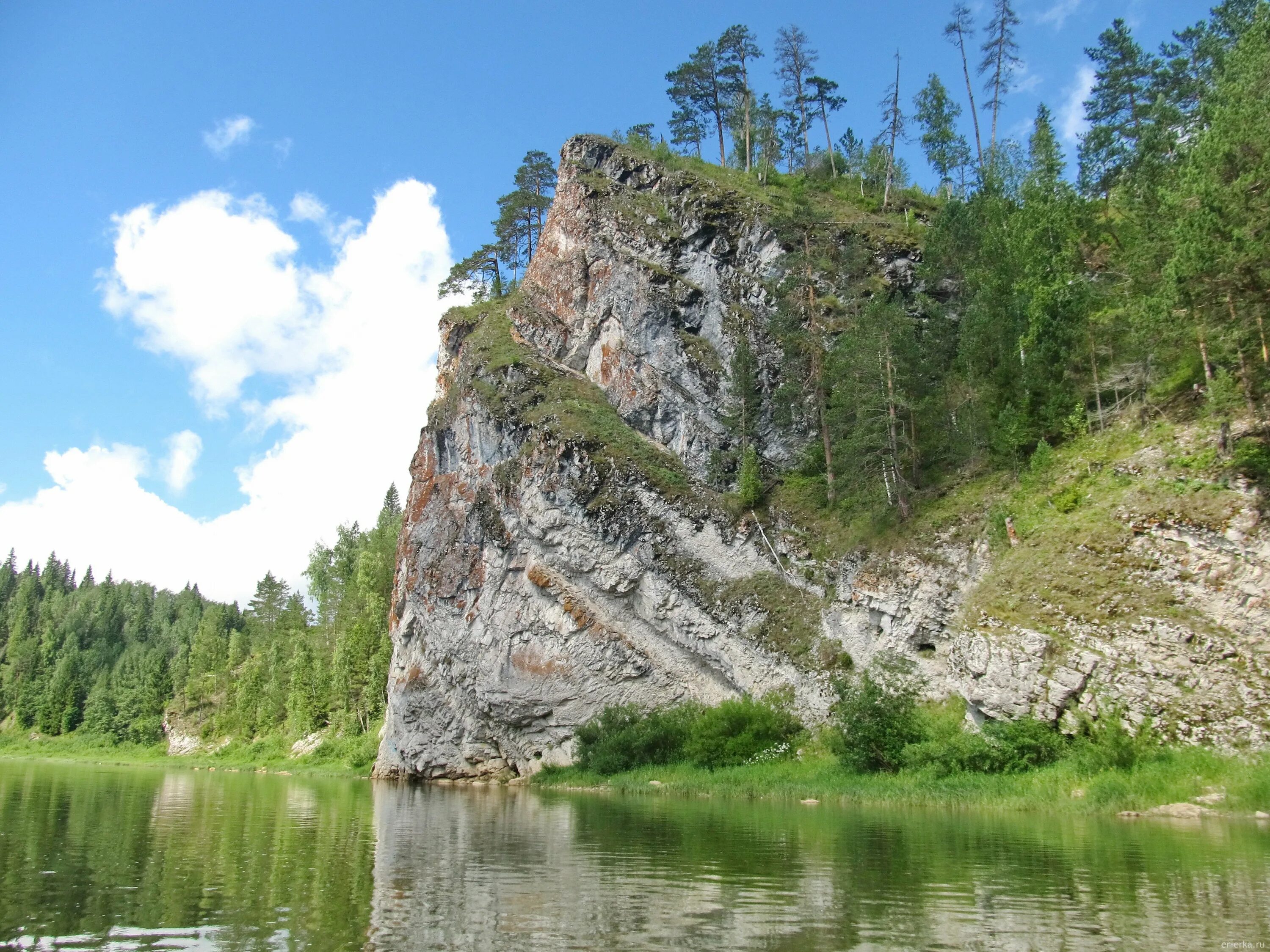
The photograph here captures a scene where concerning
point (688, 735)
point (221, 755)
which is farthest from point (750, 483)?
point (221, 755)

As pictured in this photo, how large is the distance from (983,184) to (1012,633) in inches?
1423

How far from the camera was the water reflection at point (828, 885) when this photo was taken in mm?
10453

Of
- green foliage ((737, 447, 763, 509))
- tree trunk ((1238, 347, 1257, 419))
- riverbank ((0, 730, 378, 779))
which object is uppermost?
green foliage ((737, 447, 763, 509))

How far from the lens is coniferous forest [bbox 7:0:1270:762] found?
1105 inches

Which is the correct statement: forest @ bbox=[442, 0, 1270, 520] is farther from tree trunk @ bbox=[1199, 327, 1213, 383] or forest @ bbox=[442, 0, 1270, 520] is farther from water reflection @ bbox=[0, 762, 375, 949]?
water reflection @ bbox=[0, 762, 375, 949]

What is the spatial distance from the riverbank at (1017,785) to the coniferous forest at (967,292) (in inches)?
422

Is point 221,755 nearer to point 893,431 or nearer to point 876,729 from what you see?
point 876,729

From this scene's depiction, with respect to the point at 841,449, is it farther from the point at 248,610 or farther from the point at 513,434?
the point at 248,610

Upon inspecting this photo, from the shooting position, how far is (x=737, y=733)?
3869 cm

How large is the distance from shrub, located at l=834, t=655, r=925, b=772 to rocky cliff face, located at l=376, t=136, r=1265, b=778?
3873 mm

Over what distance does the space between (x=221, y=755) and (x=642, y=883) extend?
79853 mm

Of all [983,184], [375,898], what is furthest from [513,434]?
[375,898]

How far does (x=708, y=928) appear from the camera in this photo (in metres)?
10.9

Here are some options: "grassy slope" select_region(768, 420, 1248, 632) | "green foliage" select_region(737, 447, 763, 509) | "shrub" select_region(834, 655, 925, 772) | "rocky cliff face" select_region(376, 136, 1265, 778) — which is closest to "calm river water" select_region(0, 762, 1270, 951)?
"shrub" select_region(834, 655, 925, 772)
